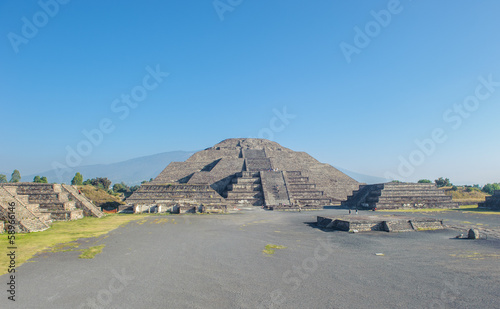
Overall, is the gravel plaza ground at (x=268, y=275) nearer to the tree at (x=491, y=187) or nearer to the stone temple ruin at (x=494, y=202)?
Answer: the stone temple ruin at (x=494, y=202)

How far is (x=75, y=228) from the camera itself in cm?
1689

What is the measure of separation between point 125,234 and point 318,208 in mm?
22167

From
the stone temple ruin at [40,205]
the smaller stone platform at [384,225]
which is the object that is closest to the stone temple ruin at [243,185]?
the stone temple ruin at [40,205]

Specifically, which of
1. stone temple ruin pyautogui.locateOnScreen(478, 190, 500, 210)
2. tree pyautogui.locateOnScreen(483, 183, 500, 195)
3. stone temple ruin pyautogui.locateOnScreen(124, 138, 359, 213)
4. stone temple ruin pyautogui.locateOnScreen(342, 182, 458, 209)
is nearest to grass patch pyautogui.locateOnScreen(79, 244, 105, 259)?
stone temple ruin pyautogui.locateOnScreen(124, 138, 359, 213)

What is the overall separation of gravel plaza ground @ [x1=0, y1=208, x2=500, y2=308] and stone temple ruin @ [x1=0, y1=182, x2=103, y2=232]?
6.27 m

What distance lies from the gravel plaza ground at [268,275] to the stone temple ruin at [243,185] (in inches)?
640

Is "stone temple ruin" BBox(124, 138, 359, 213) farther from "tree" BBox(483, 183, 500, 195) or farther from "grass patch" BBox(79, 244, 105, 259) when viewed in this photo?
"tree" BBox(483, 183, 500, 195)

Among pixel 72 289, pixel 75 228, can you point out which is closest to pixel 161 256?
pixel 72 289

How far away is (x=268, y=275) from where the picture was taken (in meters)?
7.95

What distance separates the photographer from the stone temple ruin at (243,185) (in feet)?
95.7

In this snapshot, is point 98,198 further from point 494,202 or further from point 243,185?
point 494,202

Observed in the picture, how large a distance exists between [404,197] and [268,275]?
94.8 feet

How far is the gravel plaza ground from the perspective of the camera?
623 cm

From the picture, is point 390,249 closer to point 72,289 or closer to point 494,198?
point 72,289
